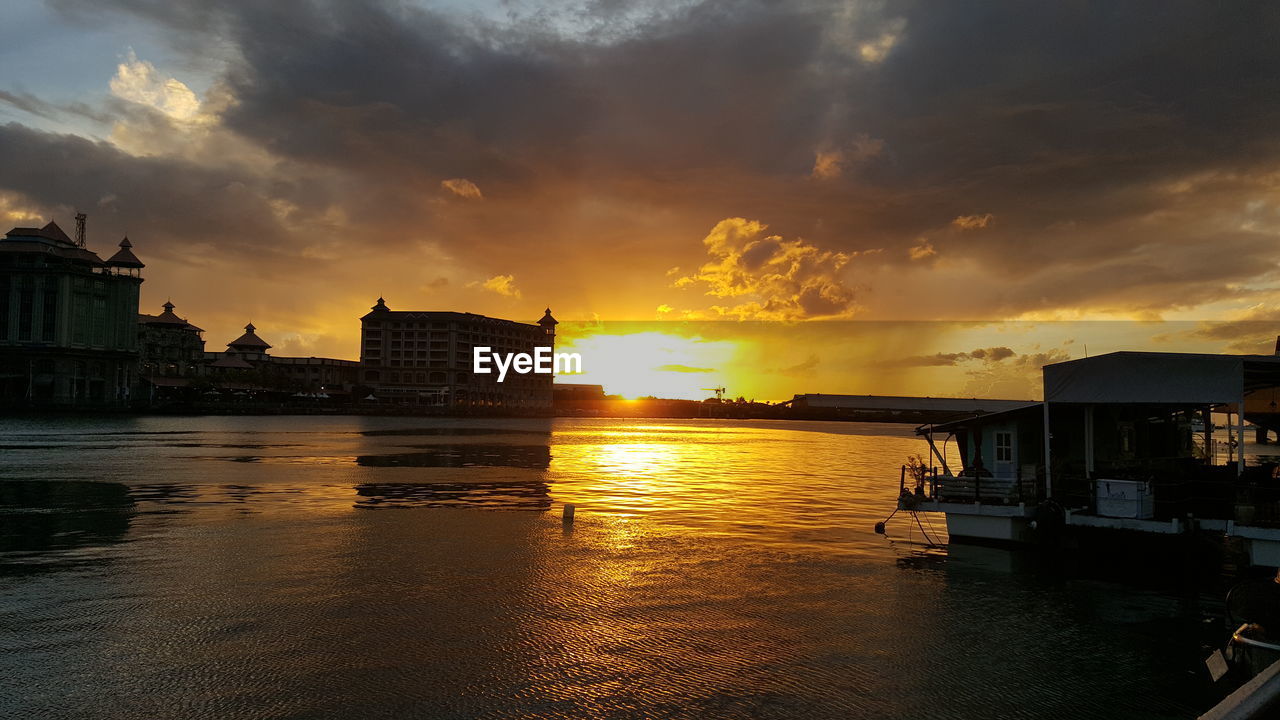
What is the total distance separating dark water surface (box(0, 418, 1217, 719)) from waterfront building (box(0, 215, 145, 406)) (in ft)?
511

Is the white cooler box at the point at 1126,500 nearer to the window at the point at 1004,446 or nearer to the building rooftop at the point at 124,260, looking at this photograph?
the window at the point at 1004,446

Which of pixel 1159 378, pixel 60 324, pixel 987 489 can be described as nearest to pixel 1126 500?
pixel 1159 378

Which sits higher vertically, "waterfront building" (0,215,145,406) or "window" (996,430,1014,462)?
"waterfront building" (0,215,145,406)

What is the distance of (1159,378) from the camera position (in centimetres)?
2177

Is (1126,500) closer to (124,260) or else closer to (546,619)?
(546,619)

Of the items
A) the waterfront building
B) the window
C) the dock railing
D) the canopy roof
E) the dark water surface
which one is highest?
the waterfront building

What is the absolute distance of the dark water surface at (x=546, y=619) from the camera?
1134 cm

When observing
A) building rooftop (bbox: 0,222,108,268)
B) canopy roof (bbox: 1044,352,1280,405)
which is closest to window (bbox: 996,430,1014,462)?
canopy roof (bbox: 1044,352,1280,405)

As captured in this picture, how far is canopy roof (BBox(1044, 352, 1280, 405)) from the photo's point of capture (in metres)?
20.8

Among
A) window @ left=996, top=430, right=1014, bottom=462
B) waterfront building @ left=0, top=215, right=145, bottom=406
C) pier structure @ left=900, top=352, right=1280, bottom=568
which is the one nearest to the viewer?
pier structure @ left=900, top=352, right=1280, bottom=568

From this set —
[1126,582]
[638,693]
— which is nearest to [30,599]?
[638,693]

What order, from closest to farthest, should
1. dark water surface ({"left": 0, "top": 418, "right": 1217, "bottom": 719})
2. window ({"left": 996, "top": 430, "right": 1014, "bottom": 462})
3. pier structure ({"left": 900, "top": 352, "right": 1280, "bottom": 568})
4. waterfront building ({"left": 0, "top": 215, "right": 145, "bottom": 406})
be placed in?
1. dark water surface ({"left": 0, "top": 418, "right": 1217, "bottom": 719})
2. pier structure ({"left": 900, "top": 352, "right": 1280, "bottom": 568})
3. window ({"left": 996, "top": 430, "right": 1014, "bottom": 462})
4. waterfront building ({"left": 0, "top": 215, "right": 145, "bottom": 406})

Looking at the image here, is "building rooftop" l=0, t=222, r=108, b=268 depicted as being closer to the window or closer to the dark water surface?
the dark water surface

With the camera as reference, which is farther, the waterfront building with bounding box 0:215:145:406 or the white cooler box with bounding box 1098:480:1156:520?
the waterfront building with bounding box 0:215:145:406
